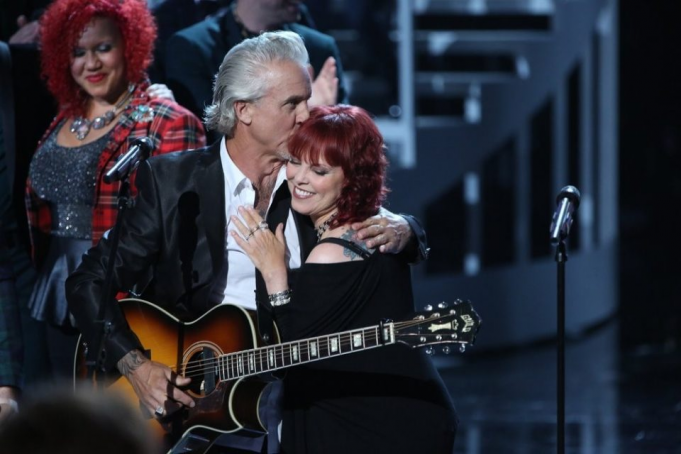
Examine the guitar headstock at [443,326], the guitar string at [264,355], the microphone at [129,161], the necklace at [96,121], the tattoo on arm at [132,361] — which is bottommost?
the tattoo on arm at [132,361]

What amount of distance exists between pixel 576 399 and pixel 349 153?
3.74 m

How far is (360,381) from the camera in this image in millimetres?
2822

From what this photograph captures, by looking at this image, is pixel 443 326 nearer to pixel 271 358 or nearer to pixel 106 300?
pixel 271 358

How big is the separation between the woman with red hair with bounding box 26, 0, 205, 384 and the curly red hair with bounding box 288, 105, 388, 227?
0.85 meters

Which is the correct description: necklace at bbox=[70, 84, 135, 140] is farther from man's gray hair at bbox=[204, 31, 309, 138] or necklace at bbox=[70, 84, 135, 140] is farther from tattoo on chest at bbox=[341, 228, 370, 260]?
tattoo on chest at bbox=[341, 228, 370, 260]

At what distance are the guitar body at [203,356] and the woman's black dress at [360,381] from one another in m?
0.11

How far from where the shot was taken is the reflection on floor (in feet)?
17.2

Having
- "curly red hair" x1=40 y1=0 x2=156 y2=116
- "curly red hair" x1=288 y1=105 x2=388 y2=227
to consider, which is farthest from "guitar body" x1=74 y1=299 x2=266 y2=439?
"curly red hair" x1=40 y1=0 x2=156 y2=116

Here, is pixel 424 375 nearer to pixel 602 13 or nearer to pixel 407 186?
pixel 407 186

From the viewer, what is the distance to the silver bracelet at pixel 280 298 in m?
2.83

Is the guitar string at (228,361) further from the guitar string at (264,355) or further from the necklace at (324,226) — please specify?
the necklace at (324,226)

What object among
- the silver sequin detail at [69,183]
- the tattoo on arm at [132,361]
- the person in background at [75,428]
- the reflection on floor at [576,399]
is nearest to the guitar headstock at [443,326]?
the tattoo on arm at [132,361]

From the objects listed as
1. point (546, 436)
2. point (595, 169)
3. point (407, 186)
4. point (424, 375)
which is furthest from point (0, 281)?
point (595, 169)

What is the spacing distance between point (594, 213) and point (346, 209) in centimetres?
584
